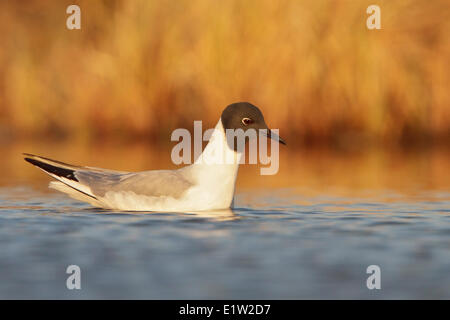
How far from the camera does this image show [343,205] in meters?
8.53

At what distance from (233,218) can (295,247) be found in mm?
1421

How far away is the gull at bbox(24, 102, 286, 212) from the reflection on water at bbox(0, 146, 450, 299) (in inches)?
5.6

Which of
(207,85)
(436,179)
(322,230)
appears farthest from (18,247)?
(207,85)

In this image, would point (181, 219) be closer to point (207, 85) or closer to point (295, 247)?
point (295, 247)

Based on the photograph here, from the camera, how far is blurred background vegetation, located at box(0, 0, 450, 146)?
605 inches

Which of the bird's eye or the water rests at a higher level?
the bird's eye

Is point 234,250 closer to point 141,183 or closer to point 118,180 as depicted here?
point 141,183

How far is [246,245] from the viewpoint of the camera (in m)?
6.19

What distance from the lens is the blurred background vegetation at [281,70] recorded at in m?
15.4

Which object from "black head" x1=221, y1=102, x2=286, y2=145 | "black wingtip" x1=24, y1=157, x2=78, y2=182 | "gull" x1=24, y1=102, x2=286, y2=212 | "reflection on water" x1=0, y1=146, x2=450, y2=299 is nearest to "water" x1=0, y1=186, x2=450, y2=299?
"reflection on water" x1=0, y1=146, x2=450, y2=299

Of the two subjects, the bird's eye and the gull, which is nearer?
the gull

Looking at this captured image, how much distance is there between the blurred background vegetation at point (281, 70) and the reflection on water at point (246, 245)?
5229 millimetres

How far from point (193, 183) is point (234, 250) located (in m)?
1.80

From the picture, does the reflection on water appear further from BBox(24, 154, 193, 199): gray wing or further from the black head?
the black head
